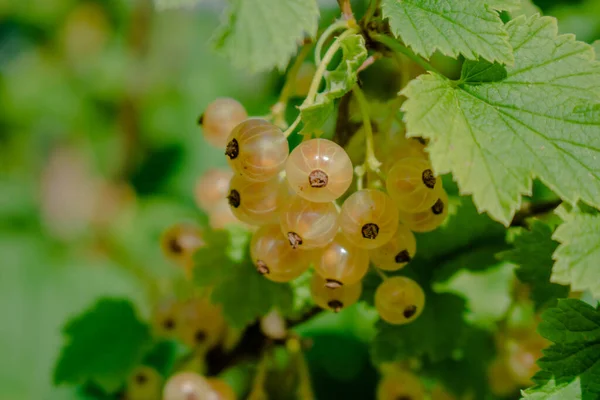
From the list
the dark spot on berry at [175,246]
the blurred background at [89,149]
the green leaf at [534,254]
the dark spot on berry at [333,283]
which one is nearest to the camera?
the dark spot on berry at [333,283]

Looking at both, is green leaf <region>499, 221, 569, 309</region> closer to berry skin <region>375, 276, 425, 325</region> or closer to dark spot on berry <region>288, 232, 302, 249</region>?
berry skin <region>375, 276, 425, 325</region>

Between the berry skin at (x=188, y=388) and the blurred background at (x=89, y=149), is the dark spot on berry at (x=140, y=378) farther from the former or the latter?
the blurred background at (x=89, y=149)

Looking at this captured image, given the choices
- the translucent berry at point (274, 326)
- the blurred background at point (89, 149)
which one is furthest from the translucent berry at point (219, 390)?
the blurred background at point (89, 149)

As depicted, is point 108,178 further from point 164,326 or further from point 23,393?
point 164,326

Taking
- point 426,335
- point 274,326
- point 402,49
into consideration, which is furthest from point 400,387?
point 402,49

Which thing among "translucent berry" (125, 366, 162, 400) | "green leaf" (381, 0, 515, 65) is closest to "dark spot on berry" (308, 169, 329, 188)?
"green leaf" (381, 0, 515, 65)

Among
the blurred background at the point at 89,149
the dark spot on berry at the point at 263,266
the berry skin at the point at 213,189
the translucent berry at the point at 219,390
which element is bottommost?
the blurred background at the point at 89,149

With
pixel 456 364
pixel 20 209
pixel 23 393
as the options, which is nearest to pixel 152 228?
pixel 23 393
